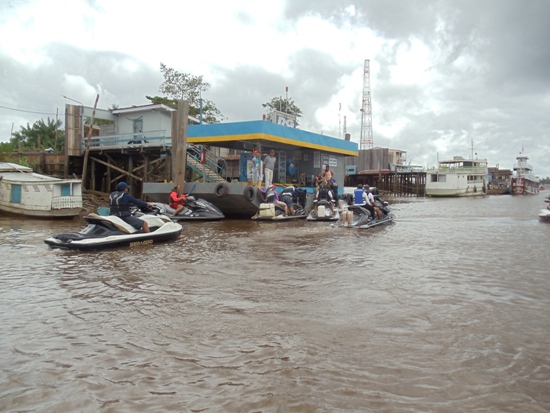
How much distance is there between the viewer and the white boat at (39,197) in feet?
47.6

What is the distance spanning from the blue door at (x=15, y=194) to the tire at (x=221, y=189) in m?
6.64

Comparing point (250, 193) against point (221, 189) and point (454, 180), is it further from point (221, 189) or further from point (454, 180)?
point (454, 180)

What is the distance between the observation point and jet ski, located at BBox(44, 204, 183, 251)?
8.17 metres

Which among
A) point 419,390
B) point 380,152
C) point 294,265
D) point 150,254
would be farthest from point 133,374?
point 380,152

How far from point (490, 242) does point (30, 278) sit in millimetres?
9484

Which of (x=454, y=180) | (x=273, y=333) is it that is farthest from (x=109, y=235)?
(x=454, y=180)

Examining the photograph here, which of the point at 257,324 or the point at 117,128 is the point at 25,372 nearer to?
the point at 257,324

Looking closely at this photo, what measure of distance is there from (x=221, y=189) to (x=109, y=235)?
7509mm

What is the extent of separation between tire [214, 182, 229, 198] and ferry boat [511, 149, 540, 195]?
59.3 m

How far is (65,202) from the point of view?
48.9 feet

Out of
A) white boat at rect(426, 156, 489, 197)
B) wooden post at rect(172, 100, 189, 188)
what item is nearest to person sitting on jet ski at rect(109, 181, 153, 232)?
wooden post at rect(172, 100, 189, 188)

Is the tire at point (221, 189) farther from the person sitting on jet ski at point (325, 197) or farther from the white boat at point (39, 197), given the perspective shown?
the white boat at point (39, 197)

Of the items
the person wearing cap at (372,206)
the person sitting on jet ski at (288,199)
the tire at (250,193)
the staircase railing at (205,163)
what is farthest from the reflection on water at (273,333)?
the staircase railing at (205,163)

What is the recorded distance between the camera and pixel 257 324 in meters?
4.23
